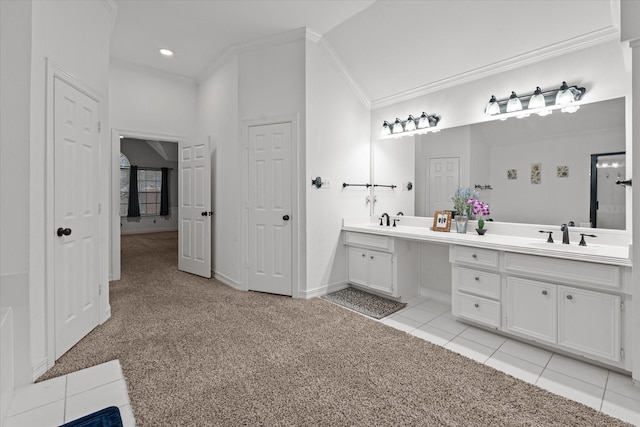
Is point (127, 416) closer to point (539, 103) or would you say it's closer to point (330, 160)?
point (330, 160)

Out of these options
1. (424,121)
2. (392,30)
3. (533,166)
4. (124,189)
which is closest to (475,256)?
(533,166)

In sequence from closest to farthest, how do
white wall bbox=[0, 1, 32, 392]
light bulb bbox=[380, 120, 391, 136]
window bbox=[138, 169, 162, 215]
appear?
white wall bbox=[0, 1, 32, 392] < light bulb bbox=[380, 120, 391, 136] < window bbox=[138, 169, 162, 215]

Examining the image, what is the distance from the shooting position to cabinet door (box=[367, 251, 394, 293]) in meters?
3.46

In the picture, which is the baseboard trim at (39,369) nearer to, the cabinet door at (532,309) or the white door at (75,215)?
the white door at (75,215)

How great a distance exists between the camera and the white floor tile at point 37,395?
5.76 ft

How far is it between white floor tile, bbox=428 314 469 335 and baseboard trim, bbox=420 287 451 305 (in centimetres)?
41

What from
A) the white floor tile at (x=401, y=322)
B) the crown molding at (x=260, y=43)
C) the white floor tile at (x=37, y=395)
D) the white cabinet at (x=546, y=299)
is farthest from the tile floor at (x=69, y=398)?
the crown molding at (x=260, y=43)

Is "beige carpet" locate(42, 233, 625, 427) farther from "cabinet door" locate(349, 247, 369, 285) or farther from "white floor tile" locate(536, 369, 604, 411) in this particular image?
"cabinet door" locate(349, 247, 369, 285)

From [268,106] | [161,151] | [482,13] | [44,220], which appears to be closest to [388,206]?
[268,106]

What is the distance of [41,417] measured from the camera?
1.67 meters

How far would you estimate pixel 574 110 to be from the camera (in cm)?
260

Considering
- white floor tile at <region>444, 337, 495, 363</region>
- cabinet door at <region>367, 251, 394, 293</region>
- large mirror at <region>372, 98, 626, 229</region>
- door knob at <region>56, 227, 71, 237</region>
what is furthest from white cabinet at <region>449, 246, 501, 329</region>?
door knob at <region>56, 227, 71, 237</region>

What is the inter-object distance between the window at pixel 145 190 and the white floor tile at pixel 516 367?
32.5ft

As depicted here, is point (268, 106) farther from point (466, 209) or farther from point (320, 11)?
point (466, 209)
